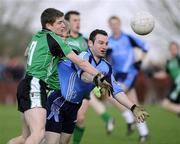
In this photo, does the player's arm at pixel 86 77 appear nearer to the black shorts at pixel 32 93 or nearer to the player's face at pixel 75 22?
the black shorts at pixel 32 93

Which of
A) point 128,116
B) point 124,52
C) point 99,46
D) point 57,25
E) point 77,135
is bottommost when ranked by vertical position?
point 128,116

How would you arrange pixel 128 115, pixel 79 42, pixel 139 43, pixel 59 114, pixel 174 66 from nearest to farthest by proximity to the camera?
pixel 59 114, pixel 79 42, pixel 128 115, pixel 139 43, pixel 174 66

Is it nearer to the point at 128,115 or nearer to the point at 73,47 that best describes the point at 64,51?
the point at 73,47

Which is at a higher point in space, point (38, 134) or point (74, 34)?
point (74, 34)

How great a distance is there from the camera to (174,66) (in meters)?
19.2

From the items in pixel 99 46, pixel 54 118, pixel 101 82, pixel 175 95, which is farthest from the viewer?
pixel 175 95

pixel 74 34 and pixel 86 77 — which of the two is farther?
pixel 74 34

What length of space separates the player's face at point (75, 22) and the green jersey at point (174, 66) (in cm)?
619

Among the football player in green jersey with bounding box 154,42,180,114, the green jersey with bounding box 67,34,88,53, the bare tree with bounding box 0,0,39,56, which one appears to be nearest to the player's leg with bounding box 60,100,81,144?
the green jersey with bounding box 67,34,88,53

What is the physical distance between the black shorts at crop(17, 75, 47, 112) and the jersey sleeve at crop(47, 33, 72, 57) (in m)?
0.46

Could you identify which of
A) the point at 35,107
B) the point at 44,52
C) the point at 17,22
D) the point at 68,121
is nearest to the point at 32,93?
the point at 35,107

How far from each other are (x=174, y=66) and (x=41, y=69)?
987 cm

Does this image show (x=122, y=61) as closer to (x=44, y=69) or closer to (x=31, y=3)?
(x=44, y=69)

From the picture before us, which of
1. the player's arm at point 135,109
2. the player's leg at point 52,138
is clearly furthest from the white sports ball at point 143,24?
the player's leg at point 52,138
